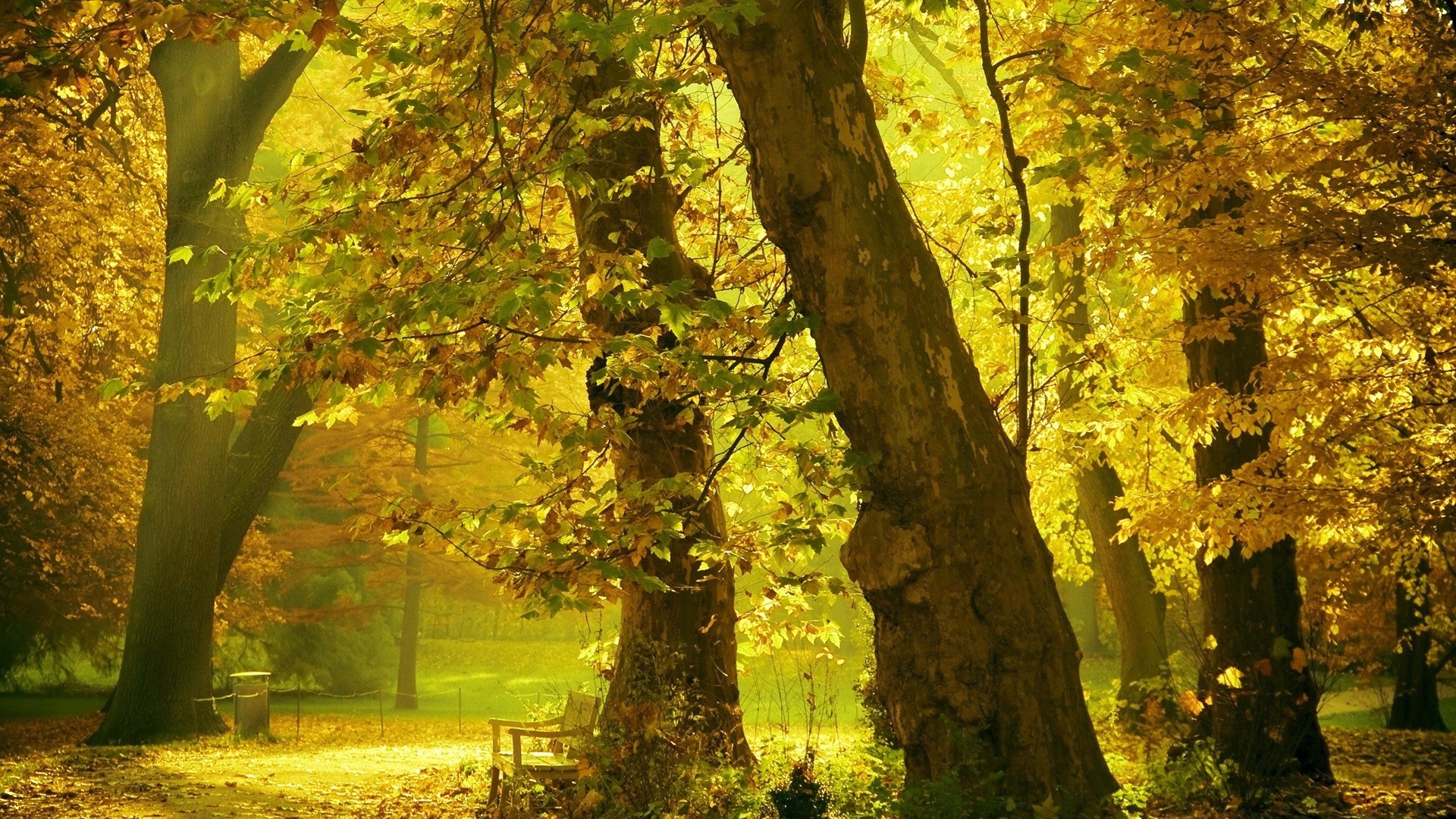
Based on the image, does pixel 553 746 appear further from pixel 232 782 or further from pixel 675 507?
pixel 232 782

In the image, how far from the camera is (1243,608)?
8922 mm

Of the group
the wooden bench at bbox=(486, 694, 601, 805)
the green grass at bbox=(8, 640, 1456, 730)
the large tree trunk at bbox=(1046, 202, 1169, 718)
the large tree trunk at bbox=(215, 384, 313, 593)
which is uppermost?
the large tree trunk at bbox=(215, 384, 313, 593)

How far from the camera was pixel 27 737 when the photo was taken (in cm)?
1691

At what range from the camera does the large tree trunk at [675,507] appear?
27.1ft

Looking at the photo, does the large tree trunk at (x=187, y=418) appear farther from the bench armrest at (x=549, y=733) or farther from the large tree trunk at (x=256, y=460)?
the bench armrest at (x=549, y=733)

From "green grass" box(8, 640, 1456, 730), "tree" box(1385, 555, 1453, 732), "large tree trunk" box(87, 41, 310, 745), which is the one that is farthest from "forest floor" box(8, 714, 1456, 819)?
"tree" box(1385, 555, 1453, 732)

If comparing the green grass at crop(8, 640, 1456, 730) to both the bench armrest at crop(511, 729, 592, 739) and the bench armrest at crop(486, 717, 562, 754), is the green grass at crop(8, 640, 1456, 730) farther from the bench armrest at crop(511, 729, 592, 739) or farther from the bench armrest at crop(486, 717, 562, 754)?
the bench armrest at crop(511, 729, 592, 739)

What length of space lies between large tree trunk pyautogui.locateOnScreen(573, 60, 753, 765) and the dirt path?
7.10ft

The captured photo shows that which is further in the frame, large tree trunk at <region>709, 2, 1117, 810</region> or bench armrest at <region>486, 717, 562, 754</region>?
bench armrest at <region>486, 717, 562, 754</region>

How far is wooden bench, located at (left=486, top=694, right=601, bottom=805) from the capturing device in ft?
26.9

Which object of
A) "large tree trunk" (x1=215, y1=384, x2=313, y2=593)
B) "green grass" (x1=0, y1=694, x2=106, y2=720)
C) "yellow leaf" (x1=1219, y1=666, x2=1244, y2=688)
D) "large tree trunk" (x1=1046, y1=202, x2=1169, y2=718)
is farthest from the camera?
"green grass" (x1=0, y1=694, x2=106, y2=720)

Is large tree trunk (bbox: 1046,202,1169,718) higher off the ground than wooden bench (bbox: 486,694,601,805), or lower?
higher

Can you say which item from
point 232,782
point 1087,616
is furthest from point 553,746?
point 1087,616

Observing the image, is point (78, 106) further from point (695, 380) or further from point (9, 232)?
point (695, 380)
